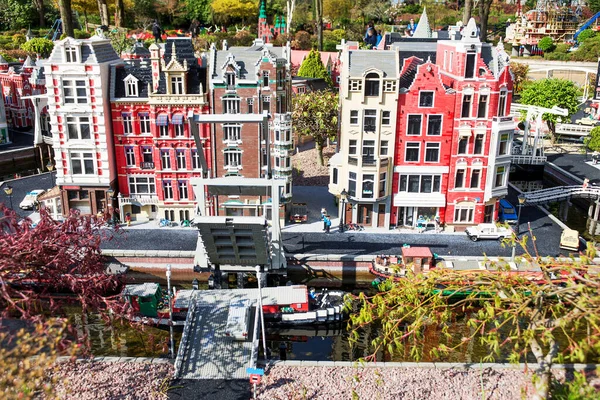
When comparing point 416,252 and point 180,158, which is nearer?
point 416,252

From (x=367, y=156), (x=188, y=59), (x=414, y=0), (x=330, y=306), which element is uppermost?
(x=414, y=0)

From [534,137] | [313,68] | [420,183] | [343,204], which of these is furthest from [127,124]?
[313,68]

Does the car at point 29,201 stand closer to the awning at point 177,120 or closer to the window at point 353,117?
the awning at point 177,120

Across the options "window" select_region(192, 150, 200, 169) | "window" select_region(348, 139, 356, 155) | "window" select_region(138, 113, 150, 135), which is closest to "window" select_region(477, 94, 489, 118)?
"window" select_region(348, 139, 356, 155)

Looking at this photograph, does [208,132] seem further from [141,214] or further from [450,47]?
[450,47]

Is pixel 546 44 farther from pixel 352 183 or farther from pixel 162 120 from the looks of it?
pixel 162 120

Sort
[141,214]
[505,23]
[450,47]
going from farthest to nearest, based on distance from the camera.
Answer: [505,23]
[141,214]
[450,47]

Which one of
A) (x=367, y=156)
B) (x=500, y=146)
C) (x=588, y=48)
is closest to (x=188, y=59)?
(x=367, y=156)
